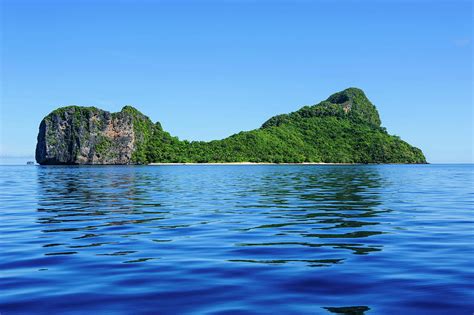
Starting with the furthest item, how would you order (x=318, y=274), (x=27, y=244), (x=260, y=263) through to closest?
(x=27, y=244), (x=260, y=263), (x=318, y=274)

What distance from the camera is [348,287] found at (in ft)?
32.1

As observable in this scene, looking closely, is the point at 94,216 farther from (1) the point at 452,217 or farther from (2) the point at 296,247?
(1) the point at 452,217

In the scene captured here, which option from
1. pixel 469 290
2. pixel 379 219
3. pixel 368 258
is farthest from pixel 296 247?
pixel 379 219

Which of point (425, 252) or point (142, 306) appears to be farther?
point (425, 252)

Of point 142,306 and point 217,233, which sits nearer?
point 142,306

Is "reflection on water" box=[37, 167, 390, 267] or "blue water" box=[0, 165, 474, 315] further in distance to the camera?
"reflection on water" box=[37, 167, 390, 267]

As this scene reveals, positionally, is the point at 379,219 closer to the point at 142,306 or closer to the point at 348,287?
the point at 348,287

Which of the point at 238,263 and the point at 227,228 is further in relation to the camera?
the point at 227,228

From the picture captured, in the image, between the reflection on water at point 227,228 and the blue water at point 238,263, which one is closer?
the blue water at point 238,263

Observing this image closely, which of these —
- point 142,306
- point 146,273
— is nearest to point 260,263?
point 146,273

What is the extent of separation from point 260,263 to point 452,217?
13670 millimetres

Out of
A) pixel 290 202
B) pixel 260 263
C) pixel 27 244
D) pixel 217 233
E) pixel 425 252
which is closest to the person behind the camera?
pixel 260 263

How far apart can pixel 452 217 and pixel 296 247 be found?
11219mm

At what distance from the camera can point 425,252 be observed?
44.6 feet
